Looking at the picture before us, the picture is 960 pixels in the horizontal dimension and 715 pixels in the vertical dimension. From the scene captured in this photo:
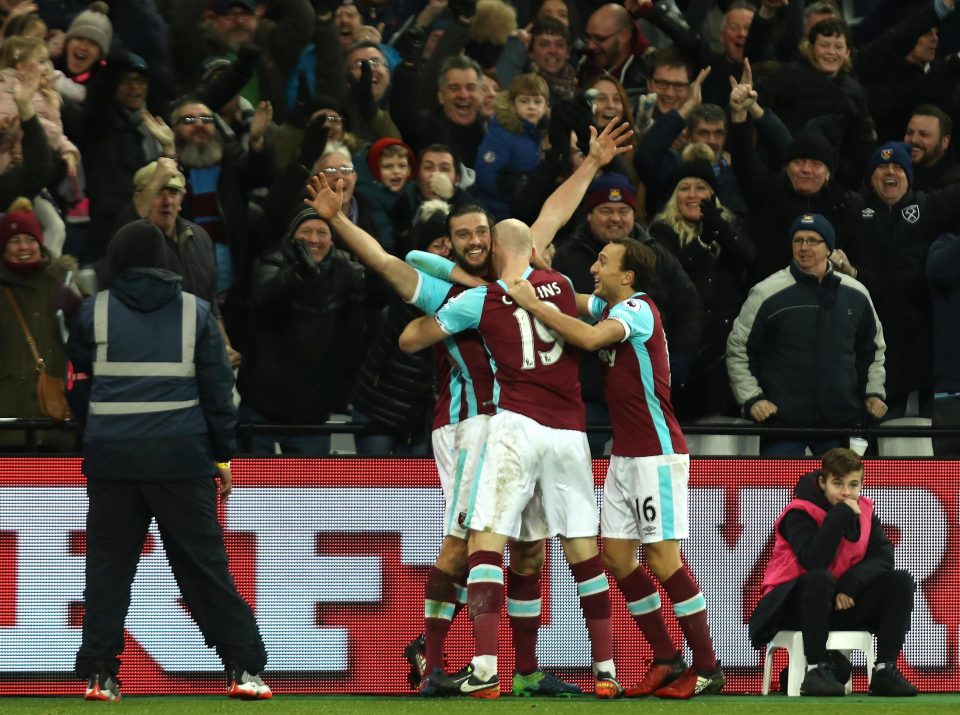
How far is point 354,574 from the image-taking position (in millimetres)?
10062

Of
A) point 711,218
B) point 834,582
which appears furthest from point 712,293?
point 834,582

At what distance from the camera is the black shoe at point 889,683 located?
9.77 m

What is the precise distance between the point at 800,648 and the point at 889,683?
51cm

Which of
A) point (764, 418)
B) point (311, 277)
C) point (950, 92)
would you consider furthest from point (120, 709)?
point (950, 92)

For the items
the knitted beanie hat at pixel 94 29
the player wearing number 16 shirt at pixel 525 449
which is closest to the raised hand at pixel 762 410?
the player wearing number 16 shirt at pixel 525 449

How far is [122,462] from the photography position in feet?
28.6

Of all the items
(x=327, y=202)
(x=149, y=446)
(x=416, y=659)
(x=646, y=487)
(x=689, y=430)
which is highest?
(x=327, y=202)

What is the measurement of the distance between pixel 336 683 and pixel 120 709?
1.76 meters

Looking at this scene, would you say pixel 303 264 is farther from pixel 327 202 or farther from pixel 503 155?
pixel 503 155

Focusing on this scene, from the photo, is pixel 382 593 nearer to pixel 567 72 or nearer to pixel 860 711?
pixel 860 711

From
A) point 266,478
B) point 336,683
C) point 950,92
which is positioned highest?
point 950,92

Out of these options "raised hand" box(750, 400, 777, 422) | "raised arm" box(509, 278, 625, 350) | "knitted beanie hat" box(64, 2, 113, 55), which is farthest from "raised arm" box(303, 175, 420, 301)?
"knitted beanie hat" box(64, 2, 113, 55)

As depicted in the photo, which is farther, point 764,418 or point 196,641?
point 764,418

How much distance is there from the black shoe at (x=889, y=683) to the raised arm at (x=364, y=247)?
328cm
